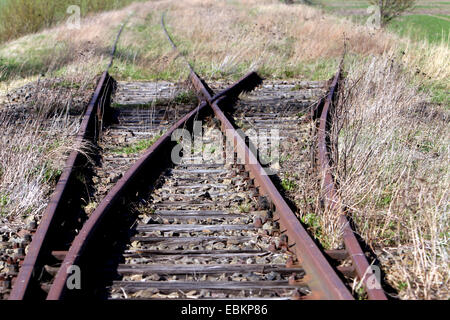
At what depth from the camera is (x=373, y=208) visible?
151 inches

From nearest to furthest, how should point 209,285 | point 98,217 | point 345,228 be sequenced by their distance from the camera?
point 209,285, point 345,228, point 98,217

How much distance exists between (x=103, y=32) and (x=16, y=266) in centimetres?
1369

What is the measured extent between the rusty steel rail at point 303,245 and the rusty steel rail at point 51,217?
68.2 inches

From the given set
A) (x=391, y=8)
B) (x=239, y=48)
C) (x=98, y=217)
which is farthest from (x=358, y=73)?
(x=391, y=8)

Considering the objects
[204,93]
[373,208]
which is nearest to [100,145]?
[204,93]

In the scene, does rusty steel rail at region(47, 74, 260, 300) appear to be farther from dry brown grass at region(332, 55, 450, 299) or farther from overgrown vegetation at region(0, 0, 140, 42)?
overgrown vegetation at region(0, 0, 140, 42)

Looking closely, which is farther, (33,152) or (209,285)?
(33,152)

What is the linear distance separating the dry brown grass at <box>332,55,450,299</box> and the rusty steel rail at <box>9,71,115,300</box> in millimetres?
2068

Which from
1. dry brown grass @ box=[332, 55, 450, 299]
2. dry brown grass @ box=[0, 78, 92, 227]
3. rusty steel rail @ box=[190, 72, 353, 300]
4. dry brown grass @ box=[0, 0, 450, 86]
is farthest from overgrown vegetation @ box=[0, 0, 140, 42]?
rusty steel rail @ box=[190, 72, 353, 300]

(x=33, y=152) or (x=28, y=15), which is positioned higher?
(x=28, y=15)

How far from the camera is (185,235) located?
3.88 metres

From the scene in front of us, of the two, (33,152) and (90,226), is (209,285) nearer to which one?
(90,226)

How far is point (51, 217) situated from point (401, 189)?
2749mm
